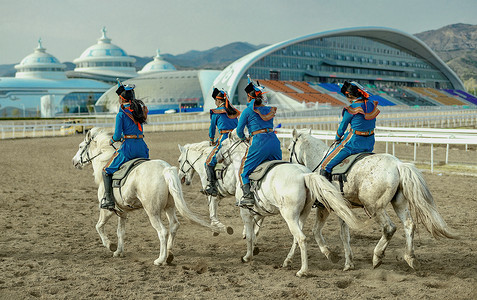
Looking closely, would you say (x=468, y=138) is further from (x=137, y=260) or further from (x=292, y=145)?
(x=137, y=260)

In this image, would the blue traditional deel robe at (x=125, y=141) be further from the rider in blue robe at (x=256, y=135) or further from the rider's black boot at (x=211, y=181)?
the rider in blue robe at (x=256, y=135)

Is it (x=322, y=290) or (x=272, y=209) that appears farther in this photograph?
(x=272, y=209)

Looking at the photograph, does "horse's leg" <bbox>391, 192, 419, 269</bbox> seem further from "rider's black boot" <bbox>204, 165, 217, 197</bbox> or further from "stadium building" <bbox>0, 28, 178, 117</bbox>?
"stadium building" <bbox>0, 28, 178, 117</bbox>

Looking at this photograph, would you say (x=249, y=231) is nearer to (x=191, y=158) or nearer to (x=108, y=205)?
(x=108, y=205)

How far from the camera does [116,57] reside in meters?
107

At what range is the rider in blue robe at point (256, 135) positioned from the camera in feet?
21.9

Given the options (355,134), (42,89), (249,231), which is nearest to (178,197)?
(249,231)

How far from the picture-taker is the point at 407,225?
6.07 m

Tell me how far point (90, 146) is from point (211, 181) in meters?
2.15

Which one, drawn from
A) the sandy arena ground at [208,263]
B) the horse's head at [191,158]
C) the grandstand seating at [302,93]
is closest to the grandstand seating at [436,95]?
the grandstand seating at [302,93]

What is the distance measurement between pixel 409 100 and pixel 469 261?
86.1 m

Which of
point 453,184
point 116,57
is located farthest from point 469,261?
point 116,57

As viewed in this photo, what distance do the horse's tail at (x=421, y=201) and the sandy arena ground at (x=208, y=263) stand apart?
534 mm

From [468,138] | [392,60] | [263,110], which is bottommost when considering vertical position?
[468,138]
